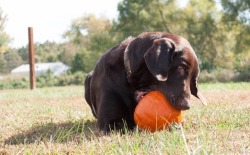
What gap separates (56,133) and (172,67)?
1.20 meters

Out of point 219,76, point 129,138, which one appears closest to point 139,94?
point 129,138

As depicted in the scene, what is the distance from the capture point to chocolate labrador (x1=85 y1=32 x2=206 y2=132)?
3209mm

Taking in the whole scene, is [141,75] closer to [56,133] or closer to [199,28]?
[56,133]

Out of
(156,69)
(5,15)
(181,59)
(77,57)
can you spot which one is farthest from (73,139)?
(77,57)

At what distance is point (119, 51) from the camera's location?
3848 millimetres

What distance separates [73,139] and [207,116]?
1695 mm

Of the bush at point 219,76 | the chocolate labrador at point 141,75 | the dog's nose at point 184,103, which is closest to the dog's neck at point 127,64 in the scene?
the chocolate labrador at point 141,75

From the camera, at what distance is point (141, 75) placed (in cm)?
353

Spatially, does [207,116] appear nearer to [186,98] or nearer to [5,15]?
[186,98]

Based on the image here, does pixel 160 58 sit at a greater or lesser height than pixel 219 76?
greater

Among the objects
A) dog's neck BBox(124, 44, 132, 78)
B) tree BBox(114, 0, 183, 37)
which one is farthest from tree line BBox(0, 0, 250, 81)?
dog's neck BBox(124, 44, 132, 78)

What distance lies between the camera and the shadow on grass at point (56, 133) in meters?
3.28

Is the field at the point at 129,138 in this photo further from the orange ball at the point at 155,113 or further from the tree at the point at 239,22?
the tree at the point at 239,22

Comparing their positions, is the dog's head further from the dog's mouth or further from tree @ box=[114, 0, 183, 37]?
tree @ box=[114, 0, 183, 37]
